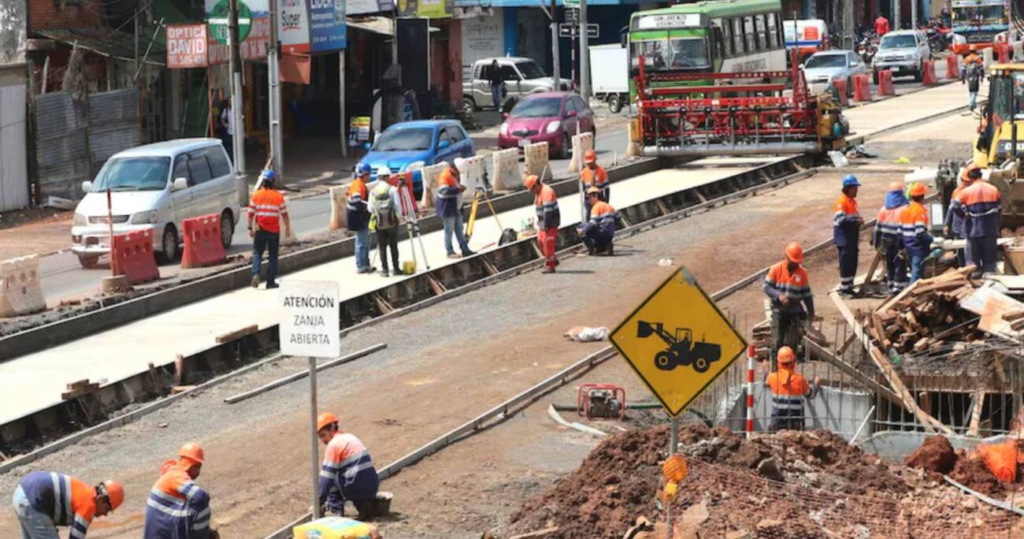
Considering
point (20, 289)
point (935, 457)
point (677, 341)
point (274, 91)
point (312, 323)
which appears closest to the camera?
point (677, 341)

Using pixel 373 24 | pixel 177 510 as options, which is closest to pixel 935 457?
pixel 177 510

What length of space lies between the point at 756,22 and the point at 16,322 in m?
28.1

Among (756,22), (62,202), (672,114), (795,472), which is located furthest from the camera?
(756,22)

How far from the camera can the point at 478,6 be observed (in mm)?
62656

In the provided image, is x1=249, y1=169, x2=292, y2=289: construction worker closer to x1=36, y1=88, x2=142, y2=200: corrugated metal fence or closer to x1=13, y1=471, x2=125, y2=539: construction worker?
x1=36, y1=88, x2=142, y2=200: corrugated metal fence

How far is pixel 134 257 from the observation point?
2545 centimetres

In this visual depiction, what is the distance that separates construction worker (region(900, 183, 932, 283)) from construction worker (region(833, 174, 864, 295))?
0.60 metres

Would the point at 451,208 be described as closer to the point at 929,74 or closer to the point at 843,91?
the point at 843,91

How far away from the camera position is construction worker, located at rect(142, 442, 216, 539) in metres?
12.1

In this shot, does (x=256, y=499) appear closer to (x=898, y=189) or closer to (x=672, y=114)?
(x=898, y=189)

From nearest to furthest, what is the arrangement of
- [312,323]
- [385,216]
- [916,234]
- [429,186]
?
1. [312,323]
2. [916,234]
3. [385,216]
4. [429,186]

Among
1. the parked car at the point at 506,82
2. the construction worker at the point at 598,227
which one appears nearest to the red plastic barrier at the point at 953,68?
the parked car at the point at 506,82

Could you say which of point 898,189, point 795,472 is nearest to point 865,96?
point 898,189

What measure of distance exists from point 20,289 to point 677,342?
45.8 ft
